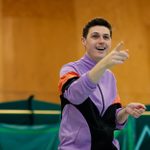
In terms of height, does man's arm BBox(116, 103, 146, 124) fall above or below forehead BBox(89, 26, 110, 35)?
below

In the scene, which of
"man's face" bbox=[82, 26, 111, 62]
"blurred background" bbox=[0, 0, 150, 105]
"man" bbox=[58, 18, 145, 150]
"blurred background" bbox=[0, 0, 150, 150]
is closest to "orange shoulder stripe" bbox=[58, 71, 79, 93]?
"man" bbox=[58, 18, 145, 150]

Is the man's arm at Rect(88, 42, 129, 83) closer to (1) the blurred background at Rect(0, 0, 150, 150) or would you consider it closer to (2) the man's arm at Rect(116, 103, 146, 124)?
(2) the man's arm at Rect(116, 103, 146, 124)

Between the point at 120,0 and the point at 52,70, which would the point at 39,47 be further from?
the point at 120,0

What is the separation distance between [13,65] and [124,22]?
5.07ft

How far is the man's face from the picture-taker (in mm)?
1759

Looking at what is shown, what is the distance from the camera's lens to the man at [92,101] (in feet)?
5.01

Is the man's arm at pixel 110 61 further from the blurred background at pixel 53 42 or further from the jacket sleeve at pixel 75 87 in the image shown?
the blurred background at pixel 53 42

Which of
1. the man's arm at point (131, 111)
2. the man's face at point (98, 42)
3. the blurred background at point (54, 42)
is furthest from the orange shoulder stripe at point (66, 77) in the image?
the blurred background at point (54, 42)

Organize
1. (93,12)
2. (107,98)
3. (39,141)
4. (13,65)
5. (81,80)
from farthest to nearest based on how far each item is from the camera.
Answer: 1. (93,12)
2. (13,65)
3. (39,141)
4. (107,98)
5. (81,80)

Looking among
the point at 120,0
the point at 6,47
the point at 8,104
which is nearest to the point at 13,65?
the point at 6,47

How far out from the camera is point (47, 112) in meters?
3.69

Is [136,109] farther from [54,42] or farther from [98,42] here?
[54,42]

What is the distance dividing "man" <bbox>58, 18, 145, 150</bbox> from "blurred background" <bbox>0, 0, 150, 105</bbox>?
2.87 m

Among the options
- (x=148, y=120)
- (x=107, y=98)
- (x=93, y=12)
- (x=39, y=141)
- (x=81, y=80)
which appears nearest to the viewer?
(x=81, y=80)
